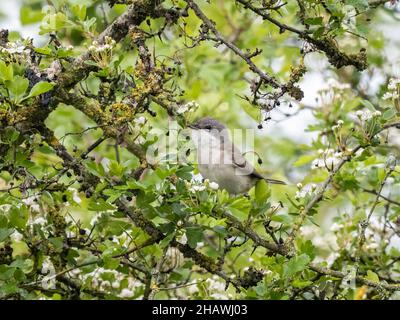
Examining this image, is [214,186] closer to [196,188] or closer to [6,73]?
[196,188]

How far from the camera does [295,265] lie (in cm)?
394

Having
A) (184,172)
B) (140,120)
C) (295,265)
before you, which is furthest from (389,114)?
(140,120)

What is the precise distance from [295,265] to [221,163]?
4.91ft

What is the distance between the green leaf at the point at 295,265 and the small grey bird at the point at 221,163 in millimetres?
1380

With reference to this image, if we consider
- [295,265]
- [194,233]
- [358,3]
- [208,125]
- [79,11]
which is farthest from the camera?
[208,125]

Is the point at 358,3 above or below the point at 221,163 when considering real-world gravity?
above

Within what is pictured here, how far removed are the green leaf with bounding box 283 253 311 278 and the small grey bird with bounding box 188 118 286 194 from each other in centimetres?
138

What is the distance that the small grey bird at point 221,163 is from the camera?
17.3 feet

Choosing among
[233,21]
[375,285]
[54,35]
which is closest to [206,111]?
[233,21]

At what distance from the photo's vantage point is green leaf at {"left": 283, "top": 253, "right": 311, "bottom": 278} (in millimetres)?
3920

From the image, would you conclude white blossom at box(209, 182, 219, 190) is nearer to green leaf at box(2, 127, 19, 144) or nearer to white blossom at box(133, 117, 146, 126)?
white blossom at box(133, 117, 146, 126)

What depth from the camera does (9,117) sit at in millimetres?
3863

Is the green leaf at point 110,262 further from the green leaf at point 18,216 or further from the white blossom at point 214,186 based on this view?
the white blossom at point 214,186

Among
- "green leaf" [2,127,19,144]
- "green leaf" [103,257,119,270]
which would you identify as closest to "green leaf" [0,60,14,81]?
"green leaf" [2,127,19,144]
